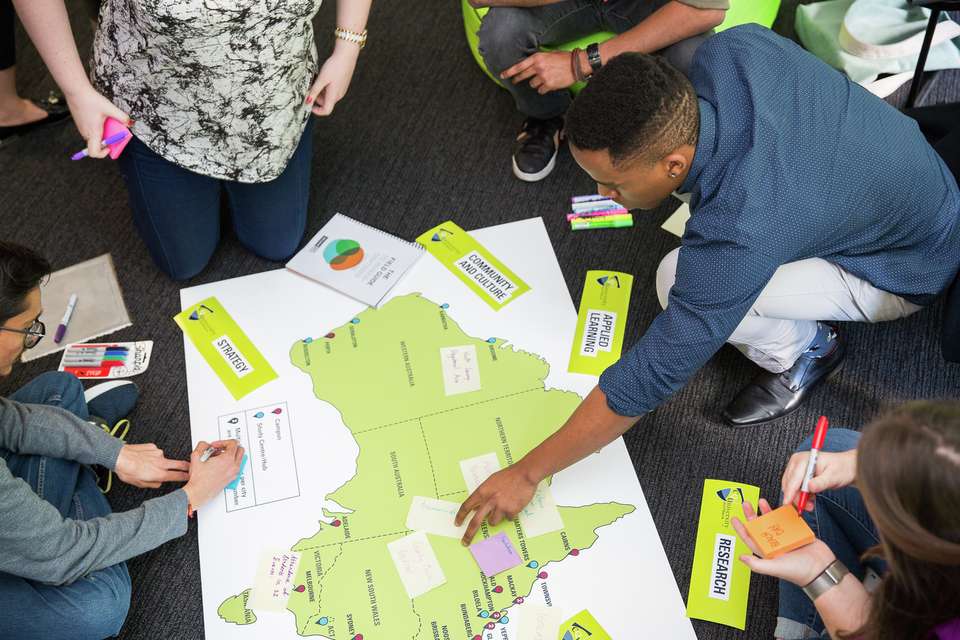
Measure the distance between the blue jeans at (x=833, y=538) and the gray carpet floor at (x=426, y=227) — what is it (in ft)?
0.45

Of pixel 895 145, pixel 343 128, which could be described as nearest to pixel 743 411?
pixel 895 145

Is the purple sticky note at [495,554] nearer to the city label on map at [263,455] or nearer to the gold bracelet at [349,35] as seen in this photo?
the city label on map at [263,455]

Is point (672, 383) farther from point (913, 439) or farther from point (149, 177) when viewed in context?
point (149, 177)

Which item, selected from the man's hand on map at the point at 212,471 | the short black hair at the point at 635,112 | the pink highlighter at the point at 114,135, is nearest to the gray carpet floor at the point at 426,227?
the man's hand on map at the point at 212,471

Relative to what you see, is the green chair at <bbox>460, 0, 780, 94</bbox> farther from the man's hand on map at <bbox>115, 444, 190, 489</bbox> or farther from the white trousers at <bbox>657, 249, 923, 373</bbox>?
the man's hand on map at <bbox>115, 444, 190, 489</bbox>

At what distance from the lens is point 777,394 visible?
6.35 feet

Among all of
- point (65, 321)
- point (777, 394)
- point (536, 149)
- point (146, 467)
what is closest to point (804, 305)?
point (777, 394)

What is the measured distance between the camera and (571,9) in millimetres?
2256

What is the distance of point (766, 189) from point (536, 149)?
1073 millimetres

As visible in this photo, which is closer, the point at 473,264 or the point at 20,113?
the point at 473,264

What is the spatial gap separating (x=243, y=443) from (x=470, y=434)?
52 cm

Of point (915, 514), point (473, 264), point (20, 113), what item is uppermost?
point (915, 514)

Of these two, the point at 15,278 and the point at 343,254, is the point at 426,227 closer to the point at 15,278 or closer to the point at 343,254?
the point at 343,254

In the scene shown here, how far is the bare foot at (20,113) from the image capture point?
2.50 metres
